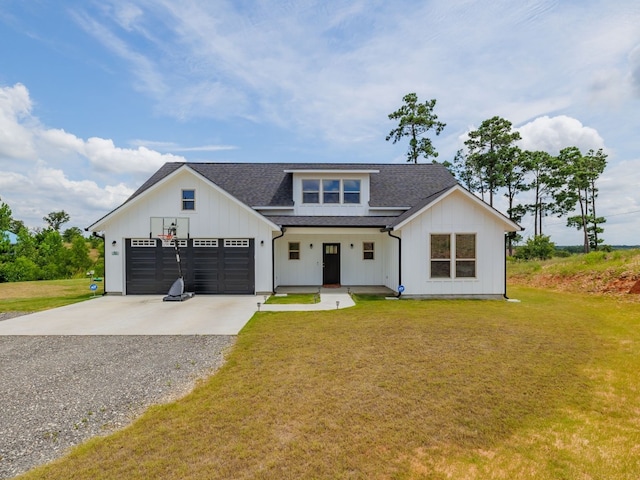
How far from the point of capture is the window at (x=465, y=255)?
12.4 metres

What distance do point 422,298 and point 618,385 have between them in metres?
7.58

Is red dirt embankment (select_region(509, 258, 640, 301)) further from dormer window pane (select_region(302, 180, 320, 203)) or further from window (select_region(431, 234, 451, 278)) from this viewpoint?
dormer window pane (select_region(302, 180, 320, 203))

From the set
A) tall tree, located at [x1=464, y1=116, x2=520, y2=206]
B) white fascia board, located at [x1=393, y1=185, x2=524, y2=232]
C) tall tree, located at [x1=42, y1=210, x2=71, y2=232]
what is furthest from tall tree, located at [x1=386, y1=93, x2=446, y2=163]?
tall tree, located at [x1=42, y1=210, x2=71, y2=232]

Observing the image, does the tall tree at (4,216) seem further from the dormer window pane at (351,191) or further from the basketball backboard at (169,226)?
the dormer window pane at (351,191)

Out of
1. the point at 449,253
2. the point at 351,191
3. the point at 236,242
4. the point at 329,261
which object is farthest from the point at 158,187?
the point at 449,253

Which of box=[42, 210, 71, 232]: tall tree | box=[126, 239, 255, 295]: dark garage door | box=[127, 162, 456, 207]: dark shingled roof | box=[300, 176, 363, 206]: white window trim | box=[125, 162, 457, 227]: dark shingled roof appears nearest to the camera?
box=[126, 239, 255, 295]: dark garage door

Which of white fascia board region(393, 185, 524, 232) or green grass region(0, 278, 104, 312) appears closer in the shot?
green grass region(0, 278, 104, 312)

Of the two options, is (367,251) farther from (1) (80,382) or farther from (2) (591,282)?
(1) (80,382)

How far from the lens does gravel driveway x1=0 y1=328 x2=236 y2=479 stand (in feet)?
11.7

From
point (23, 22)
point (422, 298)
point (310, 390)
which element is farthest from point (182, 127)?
point (310, 390)

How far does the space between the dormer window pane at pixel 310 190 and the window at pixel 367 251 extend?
336 cm

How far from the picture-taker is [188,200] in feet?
43.5

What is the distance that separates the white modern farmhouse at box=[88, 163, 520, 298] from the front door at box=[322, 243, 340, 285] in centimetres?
5

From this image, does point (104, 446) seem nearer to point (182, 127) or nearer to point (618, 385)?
point (618, 385)
